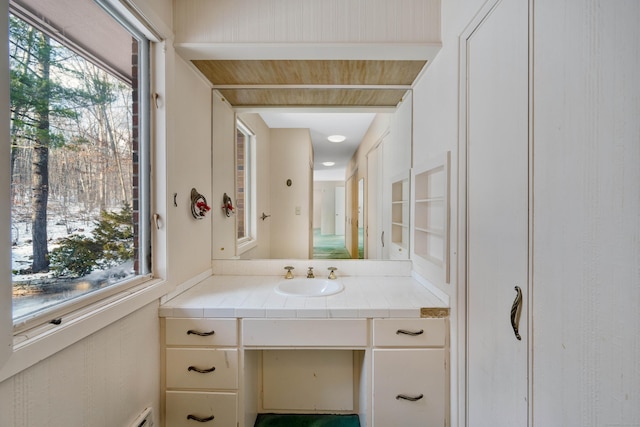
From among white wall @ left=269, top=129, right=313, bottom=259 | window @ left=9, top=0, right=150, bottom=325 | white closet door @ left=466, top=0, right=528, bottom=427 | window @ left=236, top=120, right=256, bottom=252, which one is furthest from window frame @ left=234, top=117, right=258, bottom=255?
white closet door @ left=466, top=0, right=528, bottom=427

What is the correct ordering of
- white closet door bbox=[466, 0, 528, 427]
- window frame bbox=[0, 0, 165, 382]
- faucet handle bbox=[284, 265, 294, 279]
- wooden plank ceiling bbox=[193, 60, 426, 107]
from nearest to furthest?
window frame bbox=[0, 0, 165, 382] → white closet door bbox=[466, 0, 528, 427] → wooden plank ceiling bbox=[193, 60, 426, 107] → faucet handle bbox=[284, 265, 294, 279]

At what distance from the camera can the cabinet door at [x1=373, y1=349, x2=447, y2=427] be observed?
1.27 meters

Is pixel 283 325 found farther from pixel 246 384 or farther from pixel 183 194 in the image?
pixel 183 194

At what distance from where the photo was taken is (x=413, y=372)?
1274 mm

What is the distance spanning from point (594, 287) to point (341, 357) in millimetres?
1396

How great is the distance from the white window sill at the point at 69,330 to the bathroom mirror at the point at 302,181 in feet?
2.57

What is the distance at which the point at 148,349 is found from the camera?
1.19 m

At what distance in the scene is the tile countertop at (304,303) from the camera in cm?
126

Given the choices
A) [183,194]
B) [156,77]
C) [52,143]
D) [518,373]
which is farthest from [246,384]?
[156,77]

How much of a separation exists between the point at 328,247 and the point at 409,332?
82cm

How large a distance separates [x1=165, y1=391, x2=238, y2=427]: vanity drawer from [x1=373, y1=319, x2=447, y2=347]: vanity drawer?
2.51 ft

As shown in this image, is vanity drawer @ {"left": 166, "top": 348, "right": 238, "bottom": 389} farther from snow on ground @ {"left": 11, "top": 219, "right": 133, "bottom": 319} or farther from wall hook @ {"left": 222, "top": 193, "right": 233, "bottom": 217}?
wall hook @ {"left": 222, "top": 193, "right": 233, "bottom": 217}

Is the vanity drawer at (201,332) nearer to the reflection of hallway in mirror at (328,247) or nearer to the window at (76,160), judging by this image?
the window at (76,160)

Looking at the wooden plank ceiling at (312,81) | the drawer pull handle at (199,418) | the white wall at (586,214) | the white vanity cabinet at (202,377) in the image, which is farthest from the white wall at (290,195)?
the white wall at (586,214)
